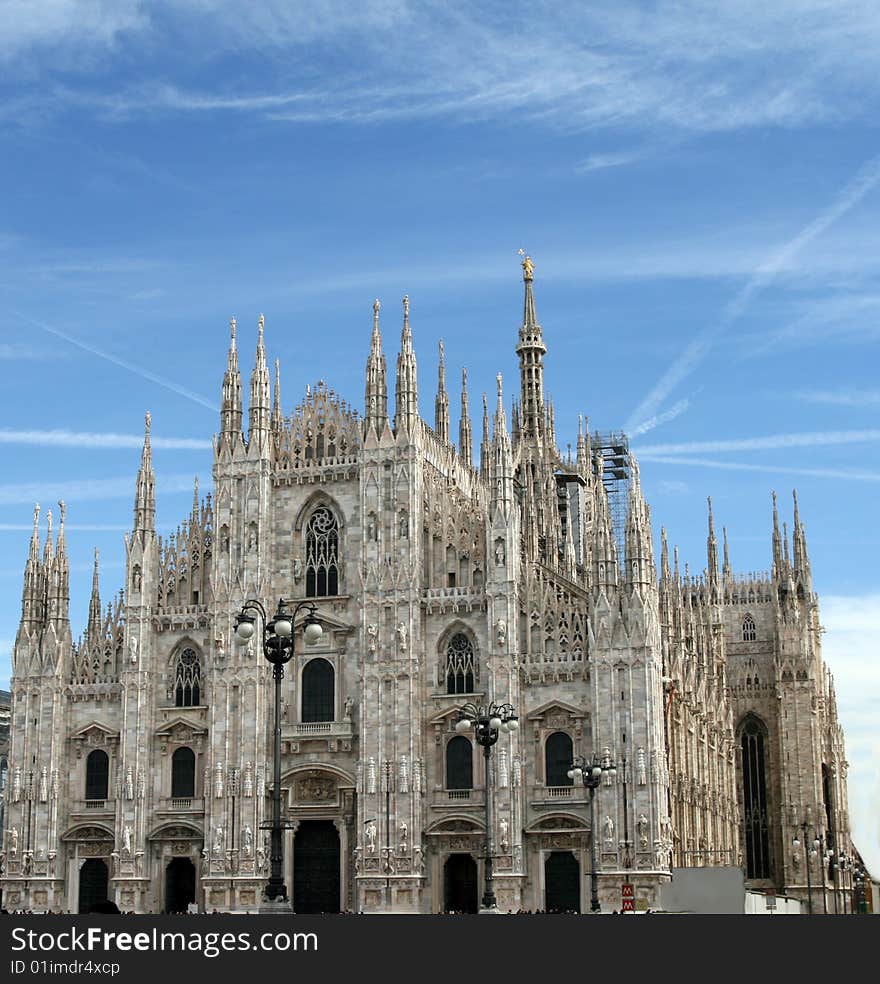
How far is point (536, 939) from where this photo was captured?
2323 centimetres

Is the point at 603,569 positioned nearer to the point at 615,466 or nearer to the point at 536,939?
the point at 536,939

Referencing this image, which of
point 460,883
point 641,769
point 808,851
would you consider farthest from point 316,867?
point 808,851

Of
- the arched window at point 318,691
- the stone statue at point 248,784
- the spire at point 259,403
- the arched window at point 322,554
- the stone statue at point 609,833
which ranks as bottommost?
the stone statue at point 609,833

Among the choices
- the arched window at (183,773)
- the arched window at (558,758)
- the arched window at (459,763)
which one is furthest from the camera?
the arched window at (183,773)

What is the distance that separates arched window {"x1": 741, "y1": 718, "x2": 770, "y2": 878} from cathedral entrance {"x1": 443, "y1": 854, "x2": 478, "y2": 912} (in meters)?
41.6

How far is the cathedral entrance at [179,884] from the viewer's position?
66.2m

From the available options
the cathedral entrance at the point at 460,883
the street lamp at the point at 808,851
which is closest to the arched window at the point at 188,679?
the cathedral entrance at the point at 460,883

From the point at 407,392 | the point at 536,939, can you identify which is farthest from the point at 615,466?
the point at 536,939

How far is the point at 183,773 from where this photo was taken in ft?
220

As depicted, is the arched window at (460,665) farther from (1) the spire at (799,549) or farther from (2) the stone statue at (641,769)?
(1) the spire at (799,549)

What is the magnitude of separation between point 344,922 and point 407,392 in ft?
147

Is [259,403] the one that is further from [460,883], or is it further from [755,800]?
[755,800]

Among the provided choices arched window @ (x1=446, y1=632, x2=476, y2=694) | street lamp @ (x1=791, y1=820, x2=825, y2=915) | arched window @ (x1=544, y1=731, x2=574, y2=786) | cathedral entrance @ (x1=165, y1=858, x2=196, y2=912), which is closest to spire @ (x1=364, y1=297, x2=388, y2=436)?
arched window @ (x1=446, y1=632, x2=476, y2=694)

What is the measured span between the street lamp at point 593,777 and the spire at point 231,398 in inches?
859
